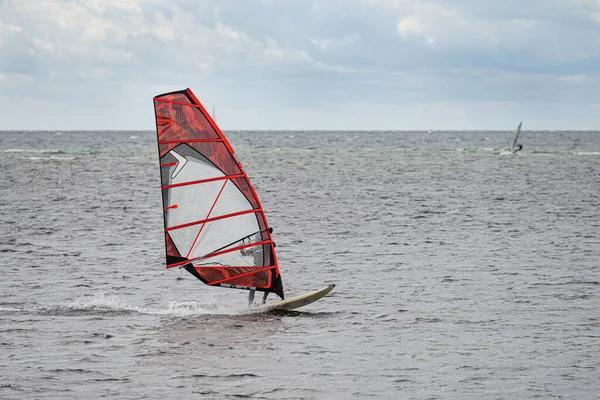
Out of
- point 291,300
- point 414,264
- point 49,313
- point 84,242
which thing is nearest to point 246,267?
point 291,300

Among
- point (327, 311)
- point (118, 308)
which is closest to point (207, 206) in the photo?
point (118, 308)

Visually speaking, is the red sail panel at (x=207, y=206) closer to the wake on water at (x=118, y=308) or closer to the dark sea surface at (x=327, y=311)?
the wake on water at (x=118, y=308)

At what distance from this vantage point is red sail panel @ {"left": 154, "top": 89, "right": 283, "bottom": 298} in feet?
47.7

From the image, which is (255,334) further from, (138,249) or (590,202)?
(590,202)

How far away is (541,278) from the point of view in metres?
18.2

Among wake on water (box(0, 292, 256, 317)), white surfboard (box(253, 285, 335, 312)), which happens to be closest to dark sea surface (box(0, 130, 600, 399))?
wake on water (box(0, 292, 256, 317))

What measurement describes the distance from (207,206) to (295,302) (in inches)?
90.3

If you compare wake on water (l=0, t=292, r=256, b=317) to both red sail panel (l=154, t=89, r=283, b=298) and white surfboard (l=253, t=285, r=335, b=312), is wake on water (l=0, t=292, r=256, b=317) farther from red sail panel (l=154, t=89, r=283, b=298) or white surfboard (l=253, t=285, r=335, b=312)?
red sail panel (l=154, t=89, r=283, b=298)

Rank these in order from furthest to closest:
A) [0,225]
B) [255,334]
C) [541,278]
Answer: [0,225]
[541,278]
[255,334]

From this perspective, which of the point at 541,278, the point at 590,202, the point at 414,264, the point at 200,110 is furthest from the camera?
the point at 590,202

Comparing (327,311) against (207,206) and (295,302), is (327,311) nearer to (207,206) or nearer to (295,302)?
→ (295,302)

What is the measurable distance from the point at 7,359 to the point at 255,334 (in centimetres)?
371

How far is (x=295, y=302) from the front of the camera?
15.2 meters

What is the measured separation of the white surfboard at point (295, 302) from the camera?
1517 centimetres
